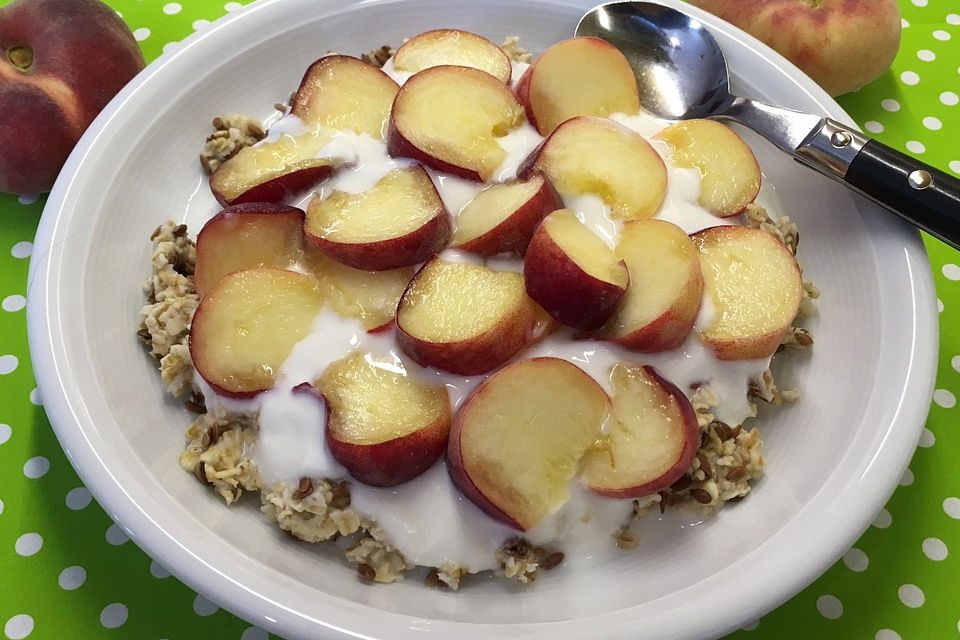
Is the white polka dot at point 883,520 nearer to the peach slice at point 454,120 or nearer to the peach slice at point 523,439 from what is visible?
the peach slice at point 523,439

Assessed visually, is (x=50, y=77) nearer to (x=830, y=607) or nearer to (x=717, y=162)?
(x=717, y=162)

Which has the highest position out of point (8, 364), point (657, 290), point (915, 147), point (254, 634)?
point (657, 290)

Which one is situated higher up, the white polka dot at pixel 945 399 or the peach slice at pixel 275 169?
the peach slice at pixel 275 169

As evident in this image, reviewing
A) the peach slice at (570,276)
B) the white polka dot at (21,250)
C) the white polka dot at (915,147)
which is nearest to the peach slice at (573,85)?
the peach slice at (570,276)

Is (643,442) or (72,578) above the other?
(643,442)

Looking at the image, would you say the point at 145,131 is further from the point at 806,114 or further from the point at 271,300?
the point at 806,114

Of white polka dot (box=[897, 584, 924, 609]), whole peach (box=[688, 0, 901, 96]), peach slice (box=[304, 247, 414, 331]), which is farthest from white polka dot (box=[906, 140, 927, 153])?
peach slice (box=[304, 247, 414, 331])

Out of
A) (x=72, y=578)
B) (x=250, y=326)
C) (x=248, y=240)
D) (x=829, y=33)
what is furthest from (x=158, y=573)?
(x=829, y=33)
